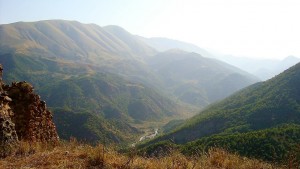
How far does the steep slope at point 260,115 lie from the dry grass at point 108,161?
106682mm

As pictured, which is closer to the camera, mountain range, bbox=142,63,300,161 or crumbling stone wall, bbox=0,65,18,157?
crumbling stone wall, bbox=0,65,18,157

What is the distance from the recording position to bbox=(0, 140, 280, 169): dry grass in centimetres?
855

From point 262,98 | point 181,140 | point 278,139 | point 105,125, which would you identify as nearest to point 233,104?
Result: point 262,98

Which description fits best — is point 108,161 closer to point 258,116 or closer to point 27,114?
point 27,114

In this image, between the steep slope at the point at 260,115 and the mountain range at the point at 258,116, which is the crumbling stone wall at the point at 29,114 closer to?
the mountain range at the point at 258,116

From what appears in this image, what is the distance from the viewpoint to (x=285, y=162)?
8.85 m

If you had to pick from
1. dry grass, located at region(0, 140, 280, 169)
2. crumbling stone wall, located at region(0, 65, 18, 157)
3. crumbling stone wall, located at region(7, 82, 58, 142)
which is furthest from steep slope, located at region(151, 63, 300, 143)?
dry grass, located at region(0, 140, 280, 169)

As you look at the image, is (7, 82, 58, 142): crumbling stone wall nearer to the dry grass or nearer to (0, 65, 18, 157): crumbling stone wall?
(0, 65, 18, 157): crumbling stone wall

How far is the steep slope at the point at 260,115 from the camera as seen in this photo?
122m

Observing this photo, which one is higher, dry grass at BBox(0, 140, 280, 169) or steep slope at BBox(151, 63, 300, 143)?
dry grass at BBox(0, 140, 280, 169)

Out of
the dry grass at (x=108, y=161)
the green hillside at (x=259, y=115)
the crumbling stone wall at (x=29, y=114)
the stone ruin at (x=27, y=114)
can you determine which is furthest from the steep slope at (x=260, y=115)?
the dry grass at (x=108, y=161)

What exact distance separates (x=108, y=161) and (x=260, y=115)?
130475 mm

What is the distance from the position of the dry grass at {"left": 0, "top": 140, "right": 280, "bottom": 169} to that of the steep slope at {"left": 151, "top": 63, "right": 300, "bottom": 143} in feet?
350

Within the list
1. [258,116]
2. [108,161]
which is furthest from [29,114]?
[258,116]
